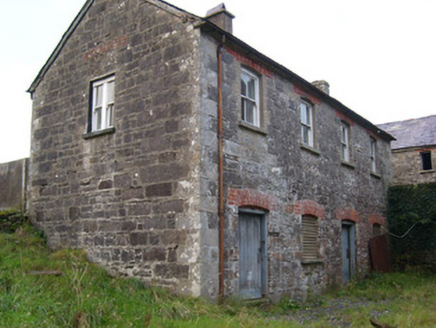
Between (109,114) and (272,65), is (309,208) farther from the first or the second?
(109,114)

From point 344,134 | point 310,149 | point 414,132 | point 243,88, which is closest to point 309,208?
point 310,149

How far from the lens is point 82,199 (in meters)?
11.5

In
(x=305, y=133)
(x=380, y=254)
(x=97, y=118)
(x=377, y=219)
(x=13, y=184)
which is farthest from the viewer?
(x=377, y=219)

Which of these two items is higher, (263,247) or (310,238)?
(310,238)

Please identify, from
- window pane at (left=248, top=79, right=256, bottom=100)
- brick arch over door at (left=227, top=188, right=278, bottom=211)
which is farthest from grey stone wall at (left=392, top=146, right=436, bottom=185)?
window pane at (left=248, top=79, right=256, bottom=100)

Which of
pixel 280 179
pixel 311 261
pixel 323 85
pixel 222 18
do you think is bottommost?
pixel 311 261

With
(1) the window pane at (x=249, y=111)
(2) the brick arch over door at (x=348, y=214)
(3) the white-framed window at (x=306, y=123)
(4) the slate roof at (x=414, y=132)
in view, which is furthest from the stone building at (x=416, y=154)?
(1) the window pane at (x=249, y=111)

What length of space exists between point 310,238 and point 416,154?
672 inches

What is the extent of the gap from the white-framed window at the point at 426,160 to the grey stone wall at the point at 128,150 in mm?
21518

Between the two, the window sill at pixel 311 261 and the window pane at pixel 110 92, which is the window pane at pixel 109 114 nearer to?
the window pane at pixel 110 92

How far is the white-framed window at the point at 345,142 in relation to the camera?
53.3 ft

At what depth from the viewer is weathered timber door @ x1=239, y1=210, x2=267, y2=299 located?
10.5m

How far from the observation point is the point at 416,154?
27.5m

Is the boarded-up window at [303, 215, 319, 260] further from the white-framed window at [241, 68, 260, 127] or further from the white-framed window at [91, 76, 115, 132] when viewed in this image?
the white-framed window at [91, 76, 115, 132]
